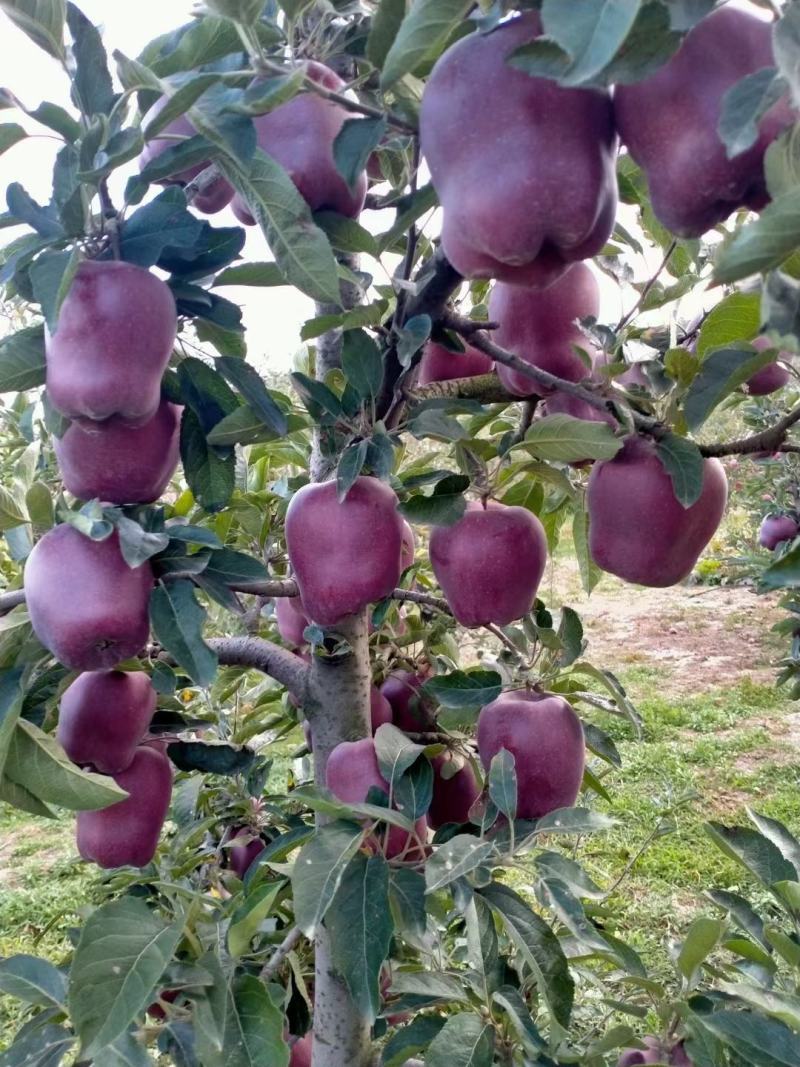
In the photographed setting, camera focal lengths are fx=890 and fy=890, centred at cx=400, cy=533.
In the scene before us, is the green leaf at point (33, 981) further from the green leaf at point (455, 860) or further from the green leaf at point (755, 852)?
the green leaf at point (755, 852)

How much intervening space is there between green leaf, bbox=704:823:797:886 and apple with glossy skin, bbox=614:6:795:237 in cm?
53

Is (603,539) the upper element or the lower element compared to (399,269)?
lower

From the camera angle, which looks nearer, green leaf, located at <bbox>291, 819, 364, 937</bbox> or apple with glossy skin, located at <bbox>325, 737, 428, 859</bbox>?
green leaf, located at <bbox>291, 819, 364, 937</bbox>

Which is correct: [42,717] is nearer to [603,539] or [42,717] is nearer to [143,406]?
[143,406]

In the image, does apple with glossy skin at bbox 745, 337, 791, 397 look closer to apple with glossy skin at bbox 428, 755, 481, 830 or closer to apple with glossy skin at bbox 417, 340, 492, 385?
apple with glossy skin at bbox 417, 340, 492, 385

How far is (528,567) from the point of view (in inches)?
31.4

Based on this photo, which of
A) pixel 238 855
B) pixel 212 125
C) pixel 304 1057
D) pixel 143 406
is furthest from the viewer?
pixel 238 855

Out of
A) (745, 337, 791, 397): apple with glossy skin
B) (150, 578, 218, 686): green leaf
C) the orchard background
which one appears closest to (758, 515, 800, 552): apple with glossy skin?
the orchard background

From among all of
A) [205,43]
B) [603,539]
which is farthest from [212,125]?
[603,539]

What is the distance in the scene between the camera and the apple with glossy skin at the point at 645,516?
Answer: 2.36 ft

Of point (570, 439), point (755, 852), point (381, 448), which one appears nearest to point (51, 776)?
point (381, 448)

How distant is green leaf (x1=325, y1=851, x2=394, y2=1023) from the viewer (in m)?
0.66

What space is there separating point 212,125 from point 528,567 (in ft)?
1.50

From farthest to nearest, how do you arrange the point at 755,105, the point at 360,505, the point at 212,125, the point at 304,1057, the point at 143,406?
1. the point at 304,1057
2. the point at 360,505
3. the point at 143,406
4. the point at 212,125
5. the point at 755,105
